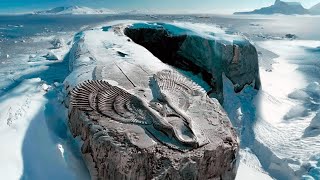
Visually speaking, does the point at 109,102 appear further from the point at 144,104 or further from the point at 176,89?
the point at 176,89

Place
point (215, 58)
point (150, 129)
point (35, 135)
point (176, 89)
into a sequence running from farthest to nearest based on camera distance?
point (215, 58)
point (176, 89)
point (35, 135)
point (150, 129)

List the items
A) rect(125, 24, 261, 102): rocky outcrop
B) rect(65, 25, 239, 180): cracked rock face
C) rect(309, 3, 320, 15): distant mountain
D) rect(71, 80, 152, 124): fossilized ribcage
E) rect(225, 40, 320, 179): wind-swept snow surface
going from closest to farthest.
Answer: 1. rect(65, 25, 239, 180): cracked rock face
2. rect(71, 80, 152, 124): fossilized ribcage
3. rect(225, 40, 320, 179): wind-swept snow surface
4. rect(125, 24, 261, 102): rocky outcrop
5. rect(309, 3, 320, 15): distant mountain

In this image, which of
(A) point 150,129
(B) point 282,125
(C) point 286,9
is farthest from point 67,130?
(C) point 286,9

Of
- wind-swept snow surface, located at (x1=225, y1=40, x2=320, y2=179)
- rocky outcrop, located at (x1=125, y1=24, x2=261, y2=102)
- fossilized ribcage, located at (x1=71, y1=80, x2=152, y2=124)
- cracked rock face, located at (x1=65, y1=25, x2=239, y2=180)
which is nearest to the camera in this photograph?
cracked rock face, located at (x1=65, y1=25, x2=239, y2=180)

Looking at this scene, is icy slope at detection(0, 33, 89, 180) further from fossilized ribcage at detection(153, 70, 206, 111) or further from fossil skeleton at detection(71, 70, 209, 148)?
fossilized ribcage at detection(153, 70, 206, 111)

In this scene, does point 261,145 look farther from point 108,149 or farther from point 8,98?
point 8,98

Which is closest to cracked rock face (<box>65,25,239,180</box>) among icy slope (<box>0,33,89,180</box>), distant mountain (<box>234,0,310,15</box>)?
icy slope (<box>0,33,89,180</box>)

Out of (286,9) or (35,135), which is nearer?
(35,135)
